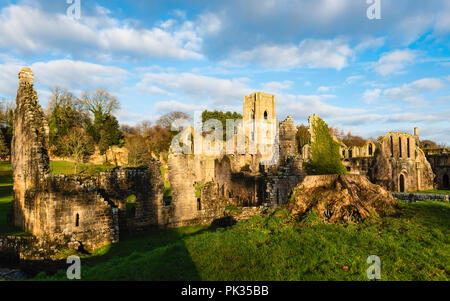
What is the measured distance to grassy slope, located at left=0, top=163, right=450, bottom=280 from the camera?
6934 mm

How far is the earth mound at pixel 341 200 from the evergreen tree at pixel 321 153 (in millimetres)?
5445

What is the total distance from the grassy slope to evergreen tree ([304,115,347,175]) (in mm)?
7100

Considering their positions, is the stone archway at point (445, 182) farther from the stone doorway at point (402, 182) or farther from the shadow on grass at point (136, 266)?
the shadow on grass at point (136, 266)

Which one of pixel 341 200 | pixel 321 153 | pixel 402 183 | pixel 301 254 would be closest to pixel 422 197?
pixel 321 153

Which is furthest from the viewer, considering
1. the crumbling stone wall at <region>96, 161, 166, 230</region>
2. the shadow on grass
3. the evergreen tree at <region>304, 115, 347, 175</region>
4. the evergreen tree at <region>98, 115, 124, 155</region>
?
the evergreen tree at <region>98, 115, 124, 155</region>

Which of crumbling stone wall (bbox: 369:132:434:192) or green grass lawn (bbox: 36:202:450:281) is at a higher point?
crumbling stone wall (bbox: 369:132:434:192)

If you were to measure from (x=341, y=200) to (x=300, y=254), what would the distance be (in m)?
4.83

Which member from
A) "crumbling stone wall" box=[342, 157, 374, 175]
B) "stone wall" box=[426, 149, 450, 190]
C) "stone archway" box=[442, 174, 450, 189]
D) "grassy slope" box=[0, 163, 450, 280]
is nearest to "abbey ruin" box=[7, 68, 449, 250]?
"grassy slope" box=[0, 163, 450, 280]

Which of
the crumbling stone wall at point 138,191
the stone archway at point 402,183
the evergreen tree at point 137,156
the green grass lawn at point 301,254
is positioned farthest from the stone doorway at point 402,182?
the evergreen tree at point 137,156

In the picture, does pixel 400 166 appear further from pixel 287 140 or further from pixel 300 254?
pixel 300 254

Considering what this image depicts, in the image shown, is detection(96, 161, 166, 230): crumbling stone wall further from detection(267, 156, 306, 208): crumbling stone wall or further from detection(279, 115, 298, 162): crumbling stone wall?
detection(279, 115, 298, 162): crumbling stone wall

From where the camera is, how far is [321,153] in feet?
61.8

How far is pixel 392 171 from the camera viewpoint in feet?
102

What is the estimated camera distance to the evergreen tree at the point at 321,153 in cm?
1866
